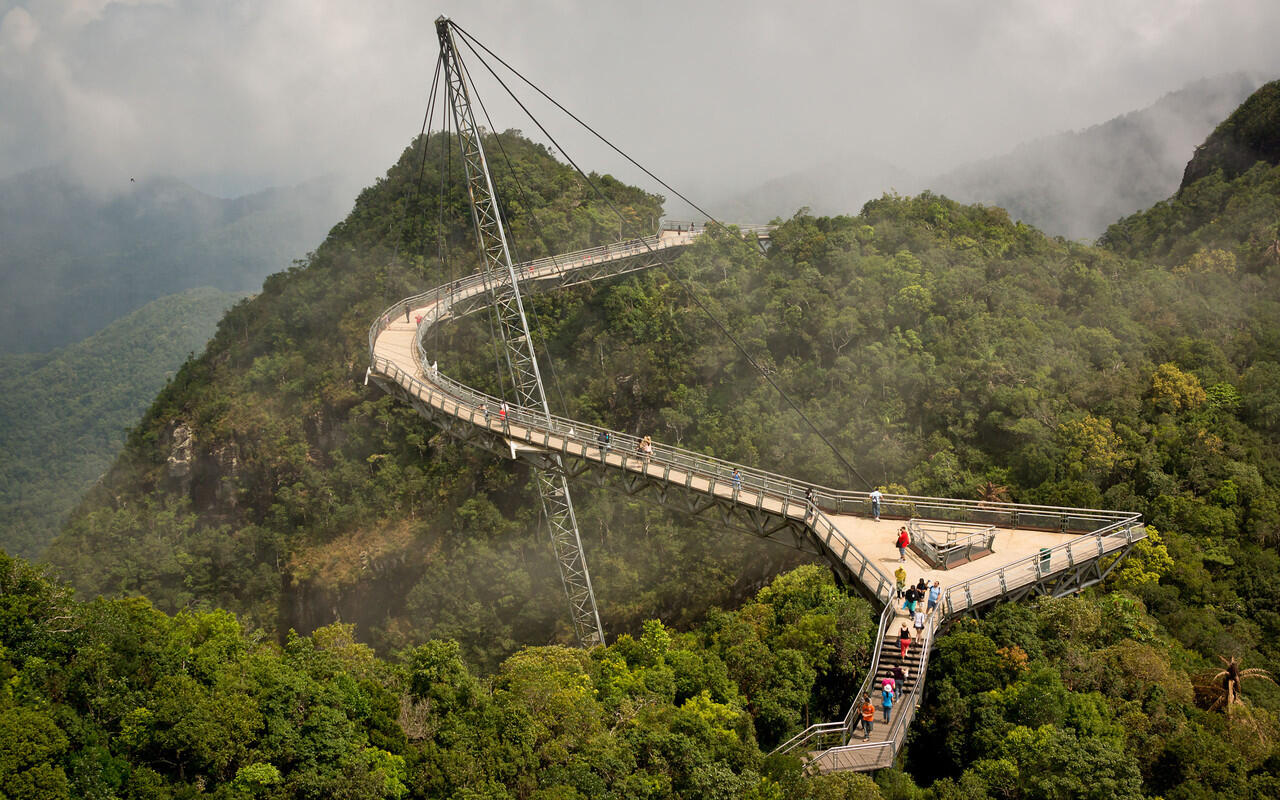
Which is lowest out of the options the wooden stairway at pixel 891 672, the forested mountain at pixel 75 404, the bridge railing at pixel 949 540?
the wooden stairway at pixel 891 672

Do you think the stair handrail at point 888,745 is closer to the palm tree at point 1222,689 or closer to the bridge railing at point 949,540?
the bridge railing at point 949,540

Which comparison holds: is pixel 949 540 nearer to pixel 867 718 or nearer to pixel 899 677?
pixel 899 677

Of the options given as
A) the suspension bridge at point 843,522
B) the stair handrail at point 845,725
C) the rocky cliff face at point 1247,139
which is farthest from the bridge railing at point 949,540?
the rocky cliff face at point 1247,139

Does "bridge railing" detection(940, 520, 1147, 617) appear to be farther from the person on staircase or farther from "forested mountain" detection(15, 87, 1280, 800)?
"forested mountain" detection(15, 87, 1280, 800)

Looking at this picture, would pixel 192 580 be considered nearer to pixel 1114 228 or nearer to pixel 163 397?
pixel 163 397

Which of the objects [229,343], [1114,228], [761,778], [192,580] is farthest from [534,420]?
[1114,228]

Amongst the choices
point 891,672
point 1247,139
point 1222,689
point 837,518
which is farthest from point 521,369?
point 1247,139
